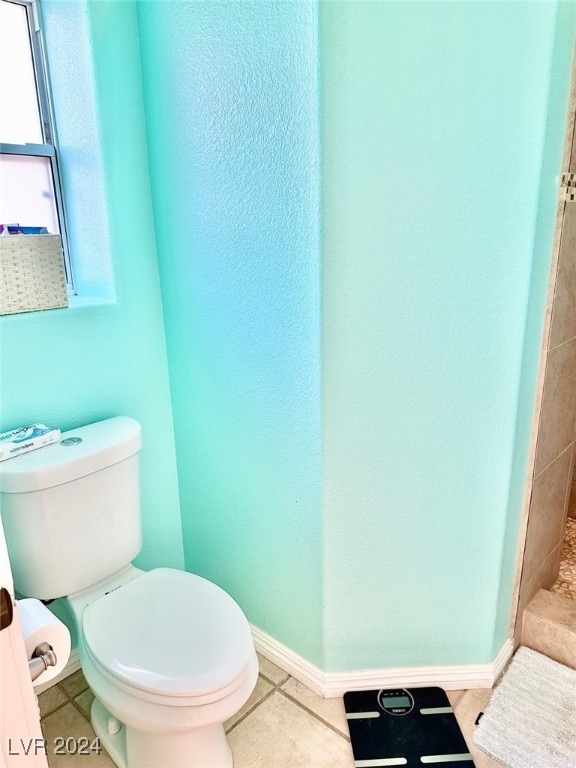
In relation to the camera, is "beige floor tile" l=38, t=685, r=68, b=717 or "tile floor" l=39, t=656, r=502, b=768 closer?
"tile floor" l=39, t=656, r=502, b=768

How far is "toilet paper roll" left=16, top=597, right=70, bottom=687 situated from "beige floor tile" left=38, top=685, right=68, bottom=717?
3.20 ft

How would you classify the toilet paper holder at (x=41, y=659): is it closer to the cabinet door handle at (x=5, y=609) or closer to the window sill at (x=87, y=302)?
the cabinet door handle at (x=5, y=609)

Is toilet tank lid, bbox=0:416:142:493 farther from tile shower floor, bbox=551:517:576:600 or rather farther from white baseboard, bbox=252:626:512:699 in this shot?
tile shower floor, bbox=551:517:576:600

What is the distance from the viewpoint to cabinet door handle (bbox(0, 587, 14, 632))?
1.98 feet

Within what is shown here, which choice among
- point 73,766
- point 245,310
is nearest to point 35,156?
point 245,310

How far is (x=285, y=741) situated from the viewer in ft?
4.75

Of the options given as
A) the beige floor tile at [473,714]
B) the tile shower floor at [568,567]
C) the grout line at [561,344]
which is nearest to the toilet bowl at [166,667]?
the beige floor tile at [473,714]

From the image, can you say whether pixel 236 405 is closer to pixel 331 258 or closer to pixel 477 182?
pixel 331 258

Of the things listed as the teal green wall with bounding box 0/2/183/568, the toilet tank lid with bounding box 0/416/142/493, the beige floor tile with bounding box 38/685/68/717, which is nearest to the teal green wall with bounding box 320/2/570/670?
the toilet tank lid with bounding box 0/416/142/493

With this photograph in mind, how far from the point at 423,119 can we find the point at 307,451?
0.81 metres

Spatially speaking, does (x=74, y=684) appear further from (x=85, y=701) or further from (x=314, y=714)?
(x=314, y=714)

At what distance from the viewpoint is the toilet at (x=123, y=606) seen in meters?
1.15

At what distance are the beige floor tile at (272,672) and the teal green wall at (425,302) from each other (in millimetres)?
205

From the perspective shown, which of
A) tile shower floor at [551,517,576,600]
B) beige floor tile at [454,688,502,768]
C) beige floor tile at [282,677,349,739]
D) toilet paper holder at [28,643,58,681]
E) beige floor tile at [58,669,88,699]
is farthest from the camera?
tile shower floor at [551,517,576,600]
